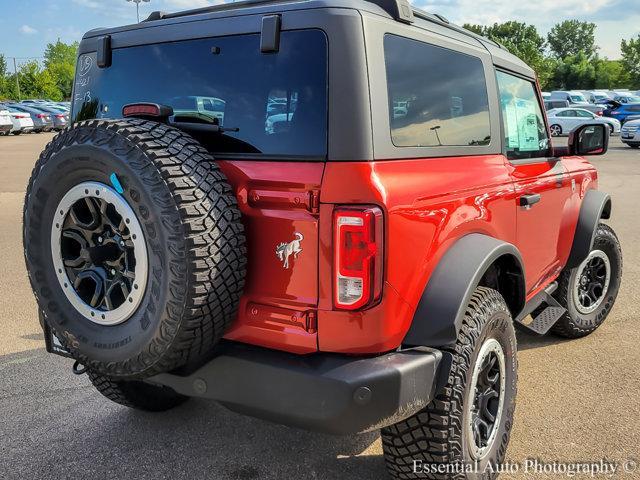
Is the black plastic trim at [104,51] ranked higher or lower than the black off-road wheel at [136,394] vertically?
higher

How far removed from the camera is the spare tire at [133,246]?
2.02m

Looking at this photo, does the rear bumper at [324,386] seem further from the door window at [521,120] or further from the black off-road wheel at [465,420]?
the door window at [521,120]

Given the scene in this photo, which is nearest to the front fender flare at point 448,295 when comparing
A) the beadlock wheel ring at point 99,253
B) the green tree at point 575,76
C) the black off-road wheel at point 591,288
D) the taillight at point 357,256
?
the taillight at point 357,256

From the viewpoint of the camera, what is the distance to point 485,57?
3.13 meters

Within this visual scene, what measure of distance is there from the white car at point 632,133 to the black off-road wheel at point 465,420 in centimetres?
2326

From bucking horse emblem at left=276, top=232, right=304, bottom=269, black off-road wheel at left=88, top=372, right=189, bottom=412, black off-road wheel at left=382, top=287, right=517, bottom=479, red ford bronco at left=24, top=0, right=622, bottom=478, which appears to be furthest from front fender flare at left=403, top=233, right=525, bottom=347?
black off-road wheel at left=88, top=372, right=189, bottom=412

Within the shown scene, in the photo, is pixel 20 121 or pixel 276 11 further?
pixel 20 121

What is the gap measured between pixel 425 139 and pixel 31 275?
1.69 meters

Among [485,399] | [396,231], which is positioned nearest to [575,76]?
[485,399]

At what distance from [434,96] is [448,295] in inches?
35.3

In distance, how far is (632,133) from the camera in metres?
22.8

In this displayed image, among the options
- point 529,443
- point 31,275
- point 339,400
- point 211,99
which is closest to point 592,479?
point 529,443

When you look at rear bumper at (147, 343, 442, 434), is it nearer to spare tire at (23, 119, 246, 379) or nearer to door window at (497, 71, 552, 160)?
spare tire at (23, 119, 246, 379)

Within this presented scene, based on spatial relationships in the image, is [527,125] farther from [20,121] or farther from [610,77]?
[610,77]
